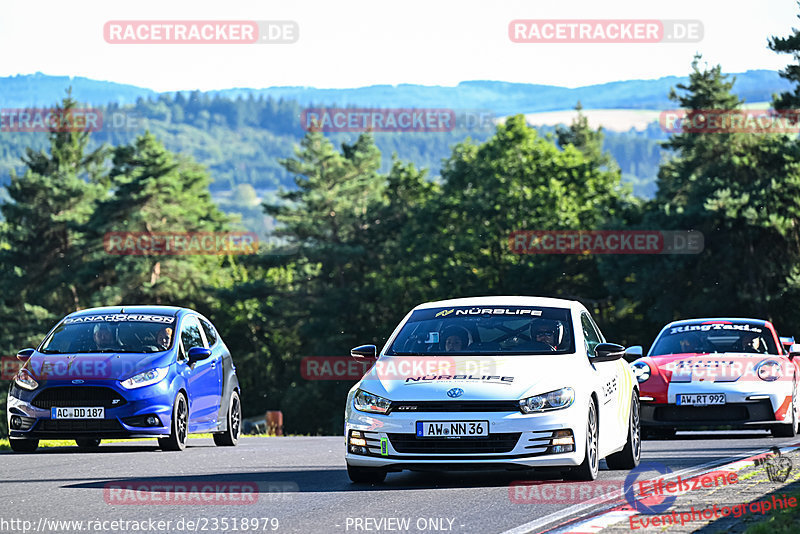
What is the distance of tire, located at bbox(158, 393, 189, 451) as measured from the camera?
1570 cm

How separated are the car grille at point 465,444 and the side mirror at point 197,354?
638 centimetres

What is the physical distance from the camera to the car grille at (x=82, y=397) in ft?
49.3

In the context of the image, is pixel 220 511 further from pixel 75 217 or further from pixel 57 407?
pixel 75 217

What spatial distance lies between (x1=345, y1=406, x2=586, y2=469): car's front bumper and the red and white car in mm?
7053

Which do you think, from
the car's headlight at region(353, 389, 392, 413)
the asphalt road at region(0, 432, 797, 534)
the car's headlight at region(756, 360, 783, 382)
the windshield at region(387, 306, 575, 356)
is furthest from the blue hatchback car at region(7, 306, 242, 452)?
the car's headlight at region(756, 360, 783, 382)

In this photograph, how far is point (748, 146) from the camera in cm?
6200

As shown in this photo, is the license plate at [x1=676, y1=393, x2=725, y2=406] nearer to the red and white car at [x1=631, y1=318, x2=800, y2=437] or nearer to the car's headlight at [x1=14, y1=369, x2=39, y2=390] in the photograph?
the red and white car at [x1=631, y1=318, x2=800, y2=437]

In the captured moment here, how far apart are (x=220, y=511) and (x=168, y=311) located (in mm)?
7836

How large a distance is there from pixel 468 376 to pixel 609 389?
167cm

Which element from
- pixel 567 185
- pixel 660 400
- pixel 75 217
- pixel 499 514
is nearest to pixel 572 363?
pixel 499 514

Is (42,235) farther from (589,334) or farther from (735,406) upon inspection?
(589,334)

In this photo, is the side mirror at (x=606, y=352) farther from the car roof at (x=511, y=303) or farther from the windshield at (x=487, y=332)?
the car roof at (x=511, y=303)

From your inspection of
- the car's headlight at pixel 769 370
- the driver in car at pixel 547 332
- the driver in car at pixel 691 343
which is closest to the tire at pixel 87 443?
the driver in car at pixel 547 332

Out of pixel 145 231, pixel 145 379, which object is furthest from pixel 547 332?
pixel 145 231
